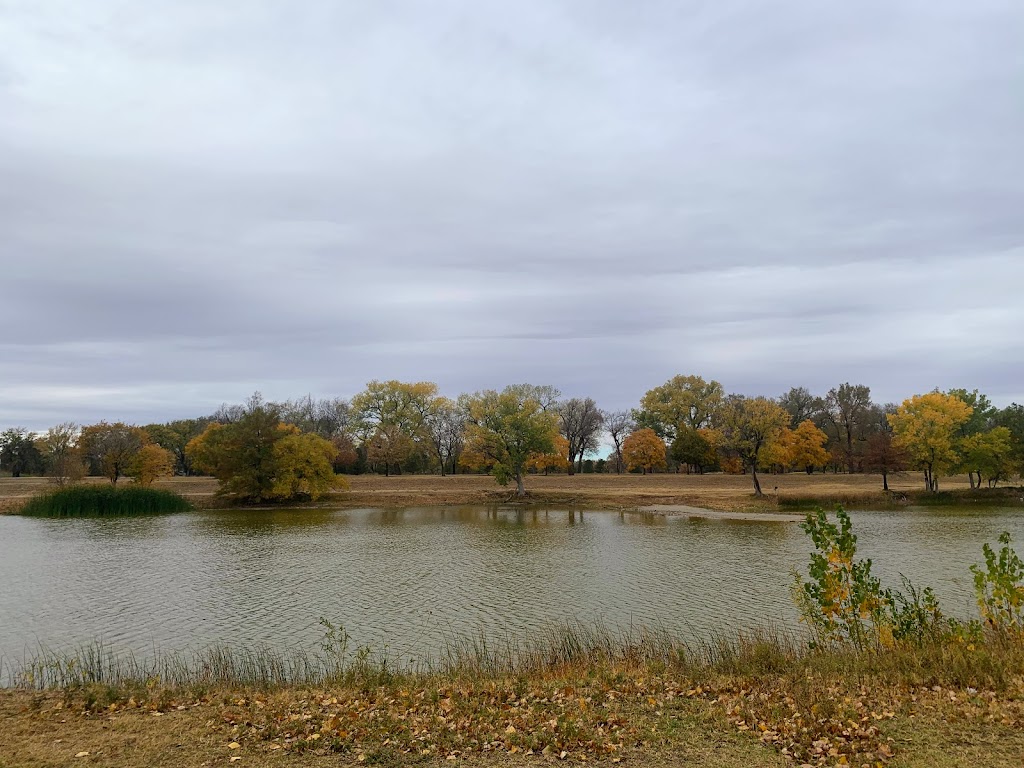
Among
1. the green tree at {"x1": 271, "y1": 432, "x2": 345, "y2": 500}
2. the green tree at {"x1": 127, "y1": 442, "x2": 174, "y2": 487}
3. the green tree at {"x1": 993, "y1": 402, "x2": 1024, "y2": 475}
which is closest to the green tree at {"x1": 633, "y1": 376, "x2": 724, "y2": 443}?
the green tree at {"x1": 993, "y1": 402, "x2": 1024, "y2": 475}

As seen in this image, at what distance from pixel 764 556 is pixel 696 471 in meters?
76.9

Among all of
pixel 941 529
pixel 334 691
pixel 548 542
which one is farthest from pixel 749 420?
pixel 334 691

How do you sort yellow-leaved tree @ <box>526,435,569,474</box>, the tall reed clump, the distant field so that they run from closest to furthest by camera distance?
the tall reed clump → the distant field → yellow-leaved tree @ <box>526,435,569,474</box>

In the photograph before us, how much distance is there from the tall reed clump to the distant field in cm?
696

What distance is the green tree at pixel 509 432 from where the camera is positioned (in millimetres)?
67250

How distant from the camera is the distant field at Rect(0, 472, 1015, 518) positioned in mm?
61531

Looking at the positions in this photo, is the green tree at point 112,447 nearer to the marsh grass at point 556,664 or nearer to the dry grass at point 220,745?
the marsh grass at point 556,664

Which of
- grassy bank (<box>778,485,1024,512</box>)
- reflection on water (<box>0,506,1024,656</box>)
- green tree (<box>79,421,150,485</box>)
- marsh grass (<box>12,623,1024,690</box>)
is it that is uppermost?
green tree (<box>79,421,150,485</box>)

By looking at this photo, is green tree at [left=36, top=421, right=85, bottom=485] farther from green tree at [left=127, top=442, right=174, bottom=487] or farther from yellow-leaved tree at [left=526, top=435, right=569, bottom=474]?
yellow-leaved tree at [left=526, top=435, right=569, bottom=474]

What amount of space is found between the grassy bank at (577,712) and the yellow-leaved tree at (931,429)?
5935 cm

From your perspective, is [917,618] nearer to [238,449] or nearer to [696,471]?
[238,449]

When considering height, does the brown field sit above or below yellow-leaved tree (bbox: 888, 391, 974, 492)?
below

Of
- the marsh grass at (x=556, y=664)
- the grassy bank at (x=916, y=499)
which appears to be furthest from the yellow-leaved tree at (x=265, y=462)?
the marsh grass at (x=556, y=664)

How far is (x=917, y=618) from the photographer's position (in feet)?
37.9
